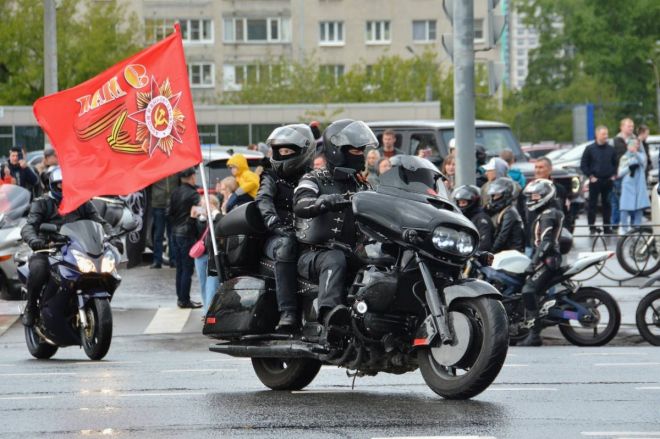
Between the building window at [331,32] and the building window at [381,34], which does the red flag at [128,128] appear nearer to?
the building window at [331,32]

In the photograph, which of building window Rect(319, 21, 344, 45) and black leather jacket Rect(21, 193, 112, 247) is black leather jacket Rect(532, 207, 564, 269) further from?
building window Rect(319, 21, 344, 45)

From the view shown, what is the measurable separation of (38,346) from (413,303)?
223 inches

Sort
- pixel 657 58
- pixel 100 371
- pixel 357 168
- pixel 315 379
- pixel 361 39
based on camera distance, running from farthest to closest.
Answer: pixel 361 39
pixel 657 58
pixel 100 371
pixel 315 379
pixel 357 168

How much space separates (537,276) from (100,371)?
17.2 feet

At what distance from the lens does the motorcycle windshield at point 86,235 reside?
13.4m

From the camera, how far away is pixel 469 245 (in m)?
8.84

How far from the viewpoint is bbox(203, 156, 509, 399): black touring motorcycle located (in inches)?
342

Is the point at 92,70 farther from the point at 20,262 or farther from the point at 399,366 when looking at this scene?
the point at 399,366

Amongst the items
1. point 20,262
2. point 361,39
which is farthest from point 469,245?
point 361,39

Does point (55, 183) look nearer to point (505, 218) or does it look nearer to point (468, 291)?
point (505, 218)

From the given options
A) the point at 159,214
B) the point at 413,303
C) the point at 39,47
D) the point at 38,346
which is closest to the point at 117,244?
the point at 38,346

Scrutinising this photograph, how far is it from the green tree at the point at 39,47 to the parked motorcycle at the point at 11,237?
39.0m

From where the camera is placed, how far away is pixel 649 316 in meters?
15.4

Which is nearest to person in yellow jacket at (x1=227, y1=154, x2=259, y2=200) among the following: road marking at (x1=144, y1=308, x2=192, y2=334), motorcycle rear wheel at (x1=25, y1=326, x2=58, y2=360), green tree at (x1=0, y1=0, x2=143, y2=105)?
road marking at (x1=144, y1=308, x2=192, y2=334)
